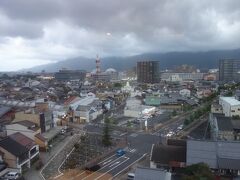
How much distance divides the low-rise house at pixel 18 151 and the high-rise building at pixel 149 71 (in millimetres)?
59816

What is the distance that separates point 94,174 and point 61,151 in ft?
14.8

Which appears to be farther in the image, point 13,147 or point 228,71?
point 228,71

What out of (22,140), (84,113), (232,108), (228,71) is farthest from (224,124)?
(228,71)

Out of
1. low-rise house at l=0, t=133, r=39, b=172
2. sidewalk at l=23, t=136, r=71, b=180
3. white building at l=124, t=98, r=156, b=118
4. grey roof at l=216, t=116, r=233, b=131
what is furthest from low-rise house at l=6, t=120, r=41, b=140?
white building at l=124, t=98, r=156, b=118

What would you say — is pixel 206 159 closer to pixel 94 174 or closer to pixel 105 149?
pixel 94 174

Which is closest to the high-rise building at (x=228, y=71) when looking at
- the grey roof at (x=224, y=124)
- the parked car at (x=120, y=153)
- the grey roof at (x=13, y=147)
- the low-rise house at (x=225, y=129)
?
the low-rise house at (x=225, y=129)

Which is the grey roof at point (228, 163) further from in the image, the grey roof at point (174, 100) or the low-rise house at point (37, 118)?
the grey roof at point (174, 100)

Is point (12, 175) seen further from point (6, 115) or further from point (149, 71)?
point (149, 71)

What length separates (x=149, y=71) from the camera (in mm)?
75875

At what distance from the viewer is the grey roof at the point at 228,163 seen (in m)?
14.4

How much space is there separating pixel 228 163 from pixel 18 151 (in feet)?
36.0

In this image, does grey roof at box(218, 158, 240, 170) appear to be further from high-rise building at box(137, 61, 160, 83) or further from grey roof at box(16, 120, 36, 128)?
high-rise building at box(137, 61, 160, 83)

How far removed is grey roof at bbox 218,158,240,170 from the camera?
1437 centimetres

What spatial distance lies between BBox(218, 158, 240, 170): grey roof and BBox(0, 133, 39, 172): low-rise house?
10.3m
